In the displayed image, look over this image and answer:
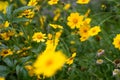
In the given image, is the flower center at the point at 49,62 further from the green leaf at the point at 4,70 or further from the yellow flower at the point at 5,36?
the yellow flower at the point at 5,36

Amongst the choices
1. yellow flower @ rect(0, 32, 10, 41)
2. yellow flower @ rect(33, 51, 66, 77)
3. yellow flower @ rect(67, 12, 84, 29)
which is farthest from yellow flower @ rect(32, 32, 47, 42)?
yellow flower @ rect(33, 51, 66, 77)

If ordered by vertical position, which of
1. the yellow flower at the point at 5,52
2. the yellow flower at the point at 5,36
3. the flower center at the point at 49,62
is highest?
the flower center at the point at 49,62

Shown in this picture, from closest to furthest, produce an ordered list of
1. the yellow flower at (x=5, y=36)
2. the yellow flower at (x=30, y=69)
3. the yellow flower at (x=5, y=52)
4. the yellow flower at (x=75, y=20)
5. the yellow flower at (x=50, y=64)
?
1. the yellow flower at (x=50, y=64)
2. the yellow flower at (x=30, y=69)
3. the yellow flower at (x=5, y=52)
4. the yellow flower at (x=5, y=36)
5. the yellow flower at (x=75, y=20)

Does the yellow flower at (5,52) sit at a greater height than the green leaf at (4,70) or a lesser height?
greater

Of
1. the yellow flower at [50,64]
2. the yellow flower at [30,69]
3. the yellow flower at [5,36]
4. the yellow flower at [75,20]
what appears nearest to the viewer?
the yellow flower at [50,64]

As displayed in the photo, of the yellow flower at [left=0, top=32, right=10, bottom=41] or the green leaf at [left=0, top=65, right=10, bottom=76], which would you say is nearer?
the green leaf at [left=0, top=65, right=10, bottom=76]

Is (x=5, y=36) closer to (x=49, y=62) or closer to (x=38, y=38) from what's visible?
(x=38, y=38)

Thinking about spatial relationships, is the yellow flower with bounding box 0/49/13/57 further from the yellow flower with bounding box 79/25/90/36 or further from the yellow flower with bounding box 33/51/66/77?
the yellow flower with bounding box 33/51/66/77

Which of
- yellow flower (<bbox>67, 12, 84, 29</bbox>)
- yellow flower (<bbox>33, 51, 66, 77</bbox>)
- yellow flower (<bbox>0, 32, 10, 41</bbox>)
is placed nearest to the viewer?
yellow flower (<bbox>33, 51, 66, 77</bbox>)

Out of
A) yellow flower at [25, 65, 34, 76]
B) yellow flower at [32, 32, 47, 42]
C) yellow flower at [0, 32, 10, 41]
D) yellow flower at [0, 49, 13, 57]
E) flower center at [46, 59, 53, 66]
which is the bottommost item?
yellow flower at [25, 65, 34, 76]

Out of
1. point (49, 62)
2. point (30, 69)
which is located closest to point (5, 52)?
point (30, 69)

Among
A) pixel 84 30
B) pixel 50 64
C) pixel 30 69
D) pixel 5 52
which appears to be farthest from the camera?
pixel 84 30

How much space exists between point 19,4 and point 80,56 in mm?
1423

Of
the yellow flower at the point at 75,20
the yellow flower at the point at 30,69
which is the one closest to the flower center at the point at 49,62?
the yellow flower at the point at 30,69
